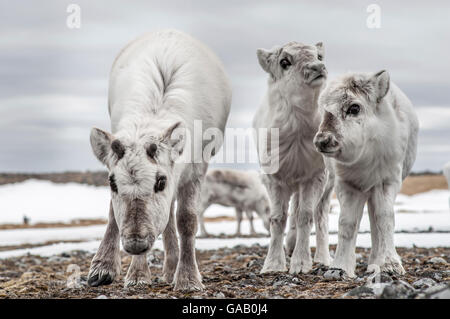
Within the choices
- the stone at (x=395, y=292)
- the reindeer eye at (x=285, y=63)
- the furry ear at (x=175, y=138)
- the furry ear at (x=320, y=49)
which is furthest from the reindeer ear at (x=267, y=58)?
the stone at (x=395, y=292)

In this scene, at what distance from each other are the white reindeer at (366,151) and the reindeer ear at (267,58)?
1.37 metres

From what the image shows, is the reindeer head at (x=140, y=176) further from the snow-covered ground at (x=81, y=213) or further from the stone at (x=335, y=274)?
the snow-covered ground at (x=81, y=213)

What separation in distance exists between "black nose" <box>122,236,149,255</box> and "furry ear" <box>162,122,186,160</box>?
1.12 m

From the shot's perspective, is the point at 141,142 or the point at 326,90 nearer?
the point at 141,142

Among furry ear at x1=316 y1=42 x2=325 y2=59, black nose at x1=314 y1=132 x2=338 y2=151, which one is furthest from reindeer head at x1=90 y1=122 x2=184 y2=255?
furry ear at x1=316 y1=42 x2=325 y2=59

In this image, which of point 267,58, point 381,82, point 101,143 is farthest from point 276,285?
point 267,58

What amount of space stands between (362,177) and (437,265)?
252 centimetres

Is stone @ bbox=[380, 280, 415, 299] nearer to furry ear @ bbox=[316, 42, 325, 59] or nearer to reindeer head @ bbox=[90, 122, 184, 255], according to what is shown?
reindeer head @ bbox=[90, 122, 184, 255]

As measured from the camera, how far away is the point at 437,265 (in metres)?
9.93

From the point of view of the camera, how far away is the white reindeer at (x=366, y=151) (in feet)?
26.2

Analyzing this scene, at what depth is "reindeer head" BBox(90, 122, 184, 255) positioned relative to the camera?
652 centimetres
